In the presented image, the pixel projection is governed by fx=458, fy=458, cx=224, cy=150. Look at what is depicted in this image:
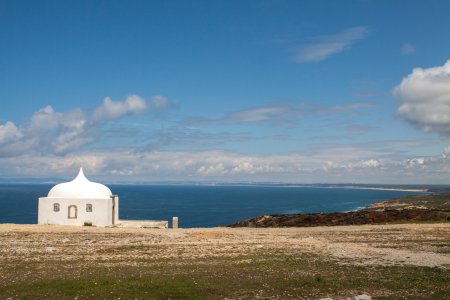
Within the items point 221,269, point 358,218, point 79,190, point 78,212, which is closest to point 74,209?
point 78,212

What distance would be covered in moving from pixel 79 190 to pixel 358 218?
35064 millimetres

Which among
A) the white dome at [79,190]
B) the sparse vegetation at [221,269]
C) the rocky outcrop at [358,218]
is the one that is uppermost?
the white dome at [79,190]

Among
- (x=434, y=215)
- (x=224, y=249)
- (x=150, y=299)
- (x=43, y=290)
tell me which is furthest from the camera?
(x=434, y=215)

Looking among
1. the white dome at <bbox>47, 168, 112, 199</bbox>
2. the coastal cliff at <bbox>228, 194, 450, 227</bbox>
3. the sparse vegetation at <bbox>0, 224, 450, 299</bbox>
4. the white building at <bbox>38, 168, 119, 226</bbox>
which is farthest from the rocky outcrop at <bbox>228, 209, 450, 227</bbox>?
the sparse vegetation at <bbox>0, 224, 450, 299</bbox>

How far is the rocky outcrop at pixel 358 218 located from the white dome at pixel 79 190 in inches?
774

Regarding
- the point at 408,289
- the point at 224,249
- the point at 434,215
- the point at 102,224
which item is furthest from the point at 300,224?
the point at 408,289

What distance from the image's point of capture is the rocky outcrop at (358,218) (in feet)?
177

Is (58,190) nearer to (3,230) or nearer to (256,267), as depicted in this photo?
(3,230)

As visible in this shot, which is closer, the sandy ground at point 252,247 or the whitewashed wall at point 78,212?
the sandy ground at point 252,247

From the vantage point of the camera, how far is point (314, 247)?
30.8m

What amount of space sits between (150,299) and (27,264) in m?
10.5

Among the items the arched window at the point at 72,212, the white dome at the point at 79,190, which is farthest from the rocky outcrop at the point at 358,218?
the arched window at the point at 72,212

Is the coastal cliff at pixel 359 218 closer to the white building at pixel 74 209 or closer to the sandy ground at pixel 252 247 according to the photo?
the sandy ground at pixel 252 247

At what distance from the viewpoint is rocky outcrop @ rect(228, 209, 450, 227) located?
2127 inches
